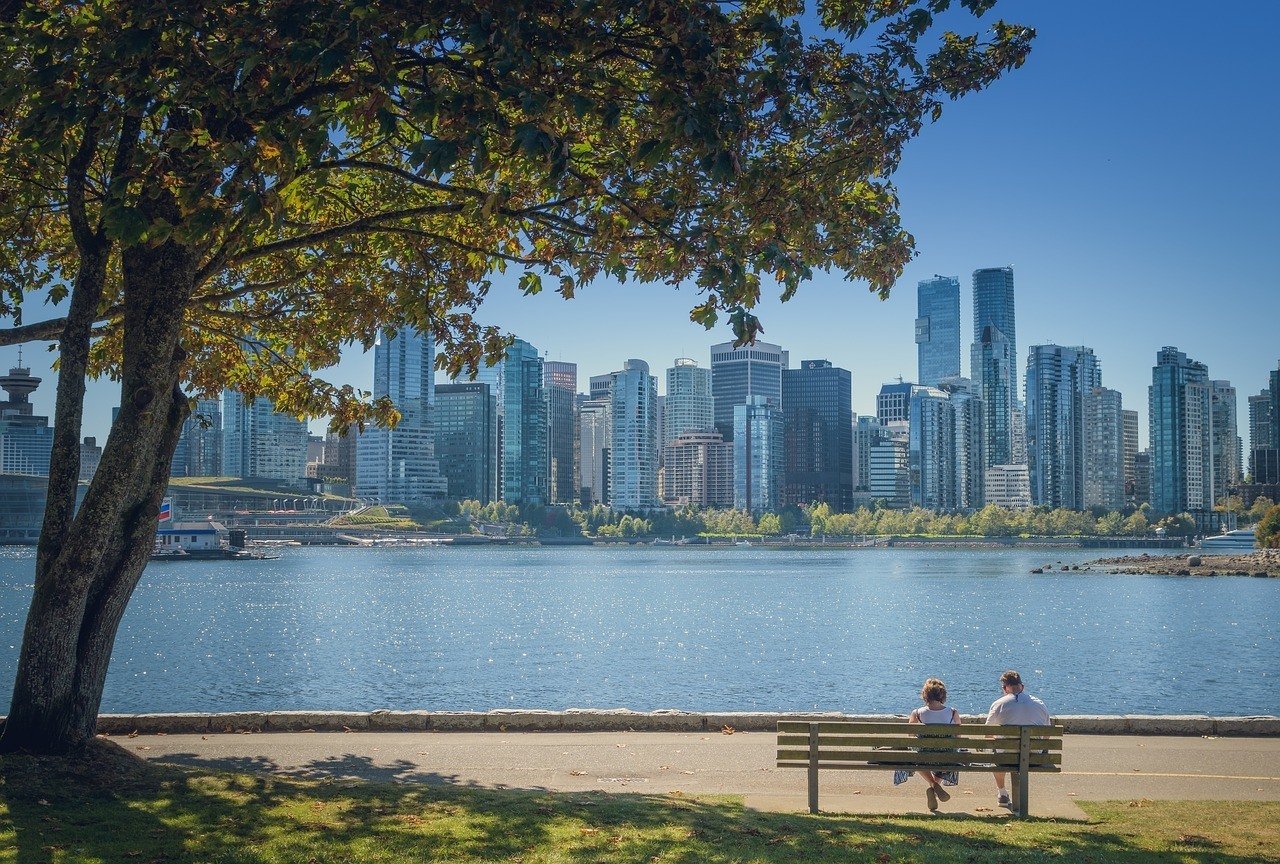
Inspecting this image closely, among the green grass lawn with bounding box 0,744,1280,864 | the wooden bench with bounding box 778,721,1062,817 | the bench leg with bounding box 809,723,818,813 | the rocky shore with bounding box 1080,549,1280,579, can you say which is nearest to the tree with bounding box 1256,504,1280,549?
the rocky shore with bounding box 1080,549,1280,579

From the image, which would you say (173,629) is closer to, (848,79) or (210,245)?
(210,245)

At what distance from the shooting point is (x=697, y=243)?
12.8 m

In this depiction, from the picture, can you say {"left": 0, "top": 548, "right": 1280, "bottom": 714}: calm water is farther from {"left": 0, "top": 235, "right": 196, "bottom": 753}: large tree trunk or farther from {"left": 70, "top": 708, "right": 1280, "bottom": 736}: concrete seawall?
{"left": 0, "top": 235, "right": 196, "bottom": 753}: large tree trunk

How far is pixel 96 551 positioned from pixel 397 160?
19.1 ft

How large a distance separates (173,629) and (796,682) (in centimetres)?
3887

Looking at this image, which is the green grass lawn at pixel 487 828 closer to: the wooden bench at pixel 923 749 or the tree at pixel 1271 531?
the wooden bench at pixel 923 749

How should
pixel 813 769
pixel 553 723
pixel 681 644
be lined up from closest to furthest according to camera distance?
pixel 813 769 → pixel 553 723 → pixel 681 644

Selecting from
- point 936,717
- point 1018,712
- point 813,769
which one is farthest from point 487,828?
point 1018,712

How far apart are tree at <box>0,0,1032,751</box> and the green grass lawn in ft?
6.43

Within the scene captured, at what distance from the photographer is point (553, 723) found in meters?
17.1

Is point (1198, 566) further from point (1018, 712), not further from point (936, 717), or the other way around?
point (936, 717)

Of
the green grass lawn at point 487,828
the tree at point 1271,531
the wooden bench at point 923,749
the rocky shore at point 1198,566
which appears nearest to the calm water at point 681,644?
the rocky shore at point 1198,566

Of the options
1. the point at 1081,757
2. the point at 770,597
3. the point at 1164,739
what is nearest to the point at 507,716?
the point at 1081,757

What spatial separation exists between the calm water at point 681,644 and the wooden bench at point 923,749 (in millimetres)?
24228
